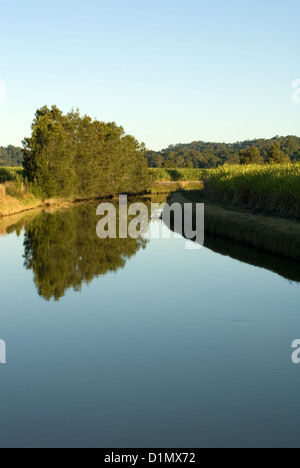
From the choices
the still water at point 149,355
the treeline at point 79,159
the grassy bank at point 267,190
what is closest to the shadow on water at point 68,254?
the still water at point 149,355

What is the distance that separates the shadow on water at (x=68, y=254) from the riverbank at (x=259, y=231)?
4074 mm

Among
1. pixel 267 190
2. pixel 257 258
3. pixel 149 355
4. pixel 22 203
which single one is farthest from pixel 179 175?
pixel 149 355

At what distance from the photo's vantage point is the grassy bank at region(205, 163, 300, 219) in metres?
33.0

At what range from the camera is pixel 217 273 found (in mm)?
20406

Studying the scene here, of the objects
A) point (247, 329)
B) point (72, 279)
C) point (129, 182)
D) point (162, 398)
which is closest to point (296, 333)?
point (247, 329)

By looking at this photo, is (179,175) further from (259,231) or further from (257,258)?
(257,258)

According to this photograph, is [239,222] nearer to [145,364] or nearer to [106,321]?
[106,321]

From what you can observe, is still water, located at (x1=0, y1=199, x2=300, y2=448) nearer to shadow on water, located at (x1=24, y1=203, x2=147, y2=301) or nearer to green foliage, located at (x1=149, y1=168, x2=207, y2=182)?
shadow on water, located at (x1=24, y1=203, x2=147, y2=301)

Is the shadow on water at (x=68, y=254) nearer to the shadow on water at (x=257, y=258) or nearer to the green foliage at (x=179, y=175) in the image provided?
the shadow on water at (x=257, y=258)

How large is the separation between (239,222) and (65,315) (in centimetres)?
1714

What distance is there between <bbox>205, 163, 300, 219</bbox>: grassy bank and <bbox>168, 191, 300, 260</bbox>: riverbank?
9.43 feet

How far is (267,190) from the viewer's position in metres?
36.8

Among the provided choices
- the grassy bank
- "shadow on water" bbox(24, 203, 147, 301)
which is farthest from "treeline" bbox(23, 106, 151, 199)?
"shadow on water" bbox(24, 203, 147, 301)
